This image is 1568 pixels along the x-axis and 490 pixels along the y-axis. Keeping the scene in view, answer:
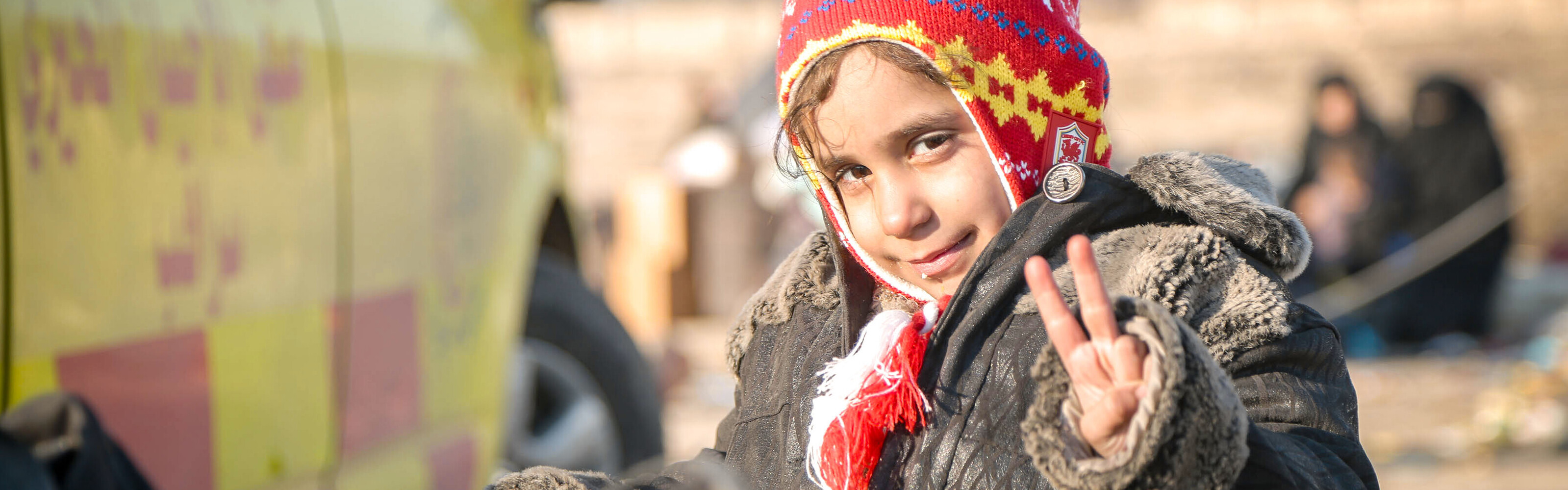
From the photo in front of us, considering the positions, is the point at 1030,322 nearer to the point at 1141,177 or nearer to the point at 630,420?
the point at 1141,177

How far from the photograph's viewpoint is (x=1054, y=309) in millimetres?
1156

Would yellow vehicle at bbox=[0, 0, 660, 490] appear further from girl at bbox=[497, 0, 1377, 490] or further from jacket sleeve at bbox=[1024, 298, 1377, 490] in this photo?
jacket sleeve at bbox=[1024, 298, 1377, 490]

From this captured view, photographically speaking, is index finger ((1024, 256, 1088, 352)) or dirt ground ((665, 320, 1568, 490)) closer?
index finger ((1024, 256, 1088, 352))

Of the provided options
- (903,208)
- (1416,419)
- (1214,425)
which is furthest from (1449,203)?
(1214,425)

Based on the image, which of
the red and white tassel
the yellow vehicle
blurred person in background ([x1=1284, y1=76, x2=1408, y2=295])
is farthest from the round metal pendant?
blurred person in background ([x1=1284, y1=76, x2=1408, y2=295])

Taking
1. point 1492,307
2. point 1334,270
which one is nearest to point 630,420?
point 1334,270

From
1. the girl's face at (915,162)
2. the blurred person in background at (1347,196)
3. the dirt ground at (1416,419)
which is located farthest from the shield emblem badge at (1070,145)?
the blurred person in background at (1347,196)

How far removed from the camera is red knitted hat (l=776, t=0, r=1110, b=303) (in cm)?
148

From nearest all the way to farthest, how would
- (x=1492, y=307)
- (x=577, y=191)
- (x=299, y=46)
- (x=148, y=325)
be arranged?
(x=148, y=325) < (x=299, y=46) < (x=1492, y=307) < (x=577, y=191)

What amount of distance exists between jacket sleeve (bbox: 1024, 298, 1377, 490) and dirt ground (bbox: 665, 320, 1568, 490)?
90.4 inches

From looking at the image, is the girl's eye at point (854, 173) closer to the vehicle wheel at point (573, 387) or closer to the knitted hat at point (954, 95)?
the knitted hat at point (954, 95)

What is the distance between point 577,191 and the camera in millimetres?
16766

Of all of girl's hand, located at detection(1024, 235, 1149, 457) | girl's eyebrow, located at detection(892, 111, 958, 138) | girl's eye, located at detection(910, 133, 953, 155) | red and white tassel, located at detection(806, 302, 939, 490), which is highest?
girl's eyebrow, located at detection(892, 111, 958, 138)

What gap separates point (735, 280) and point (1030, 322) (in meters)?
8.44
